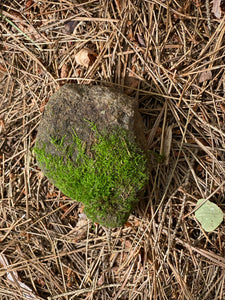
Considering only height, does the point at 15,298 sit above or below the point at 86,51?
below

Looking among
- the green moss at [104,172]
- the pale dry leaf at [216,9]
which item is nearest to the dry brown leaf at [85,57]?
the green moss at [104,172]

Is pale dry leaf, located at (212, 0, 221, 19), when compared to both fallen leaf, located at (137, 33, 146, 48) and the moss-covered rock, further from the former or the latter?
the moss-covered rock

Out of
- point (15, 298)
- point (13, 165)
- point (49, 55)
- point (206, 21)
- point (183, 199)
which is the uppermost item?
point (206, 21)

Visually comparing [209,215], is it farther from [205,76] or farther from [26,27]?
[26,27]

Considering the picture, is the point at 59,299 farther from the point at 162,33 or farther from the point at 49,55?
the point at 162,33

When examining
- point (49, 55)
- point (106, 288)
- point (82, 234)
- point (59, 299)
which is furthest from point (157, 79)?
point (59, 299)

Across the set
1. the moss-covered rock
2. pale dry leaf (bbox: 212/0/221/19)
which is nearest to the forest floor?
pale dry leaf (bbox: 212/0/221/19)

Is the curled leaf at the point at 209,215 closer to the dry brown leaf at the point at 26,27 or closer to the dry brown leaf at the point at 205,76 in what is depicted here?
the dry brown leaf at the point at 205,76
